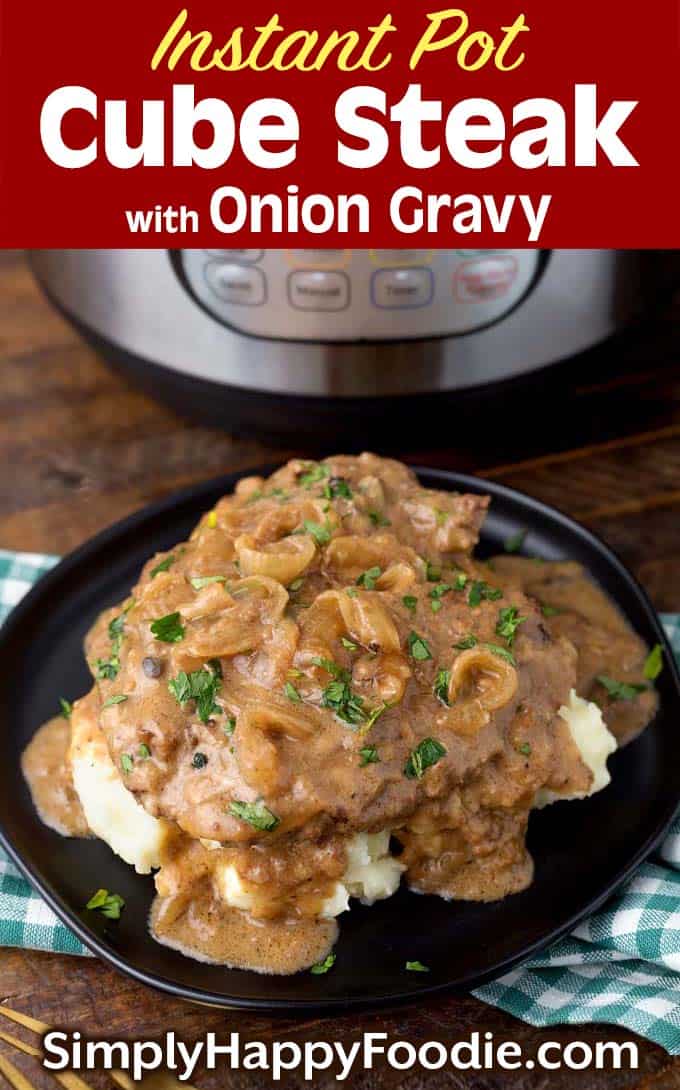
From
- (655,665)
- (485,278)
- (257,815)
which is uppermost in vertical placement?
(485,278)

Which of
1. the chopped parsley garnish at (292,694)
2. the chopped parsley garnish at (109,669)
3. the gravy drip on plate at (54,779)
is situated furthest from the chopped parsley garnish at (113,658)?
the chopped parsley garnish at (292,694)

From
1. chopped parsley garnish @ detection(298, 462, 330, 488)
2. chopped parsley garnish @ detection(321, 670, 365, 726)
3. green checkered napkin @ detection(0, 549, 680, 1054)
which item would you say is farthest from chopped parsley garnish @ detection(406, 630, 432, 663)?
green checkered napkin @ detection(0, 549, 680, 1054)

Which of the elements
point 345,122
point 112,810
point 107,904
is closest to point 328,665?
point 112,810

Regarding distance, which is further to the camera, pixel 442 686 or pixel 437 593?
pixel 437 593

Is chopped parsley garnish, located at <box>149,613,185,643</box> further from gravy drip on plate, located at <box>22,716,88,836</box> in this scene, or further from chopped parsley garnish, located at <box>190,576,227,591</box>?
gravy drip on plate, located at <box>22,716,88,836</box>

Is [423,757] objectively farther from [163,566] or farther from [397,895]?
[163,566]

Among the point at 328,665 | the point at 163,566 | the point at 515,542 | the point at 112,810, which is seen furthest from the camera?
the point at 515,542
